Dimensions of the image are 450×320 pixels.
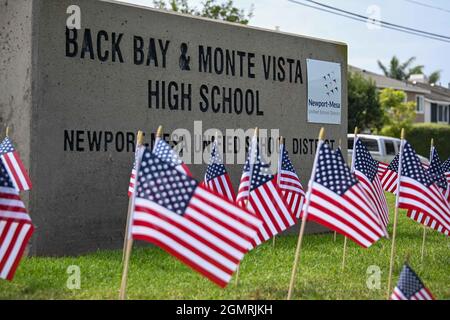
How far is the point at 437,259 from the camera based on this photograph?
1143 centimetres

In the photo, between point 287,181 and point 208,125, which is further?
point 208,125

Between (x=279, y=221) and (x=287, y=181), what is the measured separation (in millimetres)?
2847

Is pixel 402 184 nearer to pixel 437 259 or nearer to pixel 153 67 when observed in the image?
pixel 437 259

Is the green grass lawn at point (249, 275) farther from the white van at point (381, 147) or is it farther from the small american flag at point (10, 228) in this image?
the white van at point (381, 147)

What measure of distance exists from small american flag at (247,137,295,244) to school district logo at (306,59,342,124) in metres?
6.09

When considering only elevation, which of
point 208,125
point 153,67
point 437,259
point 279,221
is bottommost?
point 437,259

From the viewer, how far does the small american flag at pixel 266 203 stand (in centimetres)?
924

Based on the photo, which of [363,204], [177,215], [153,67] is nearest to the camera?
[177,215]

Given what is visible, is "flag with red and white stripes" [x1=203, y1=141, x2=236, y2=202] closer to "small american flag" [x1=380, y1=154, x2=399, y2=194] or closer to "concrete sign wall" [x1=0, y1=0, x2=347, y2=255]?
"concrete sign wall" [x1=0, y1=0, x2=347, y2=255]

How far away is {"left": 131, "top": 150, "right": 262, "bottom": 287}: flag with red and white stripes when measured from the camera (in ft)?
22.0

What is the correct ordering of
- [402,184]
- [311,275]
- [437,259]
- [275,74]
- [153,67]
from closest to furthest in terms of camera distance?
[402,184] → [311,275] → [437,259] → [153,67] → [275,74]

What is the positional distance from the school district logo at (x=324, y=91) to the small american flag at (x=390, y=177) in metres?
2.65

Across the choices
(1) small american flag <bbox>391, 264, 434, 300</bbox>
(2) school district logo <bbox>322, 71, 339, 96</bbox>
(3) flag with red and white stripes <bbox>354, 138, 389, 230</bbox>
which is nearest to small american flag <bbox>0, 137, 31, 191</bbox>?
(3) flag with red and white stripes <bbox>354, 138, 389, 230</bbox>

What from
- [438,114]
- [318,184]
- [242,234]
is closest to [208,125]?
[318,184]
